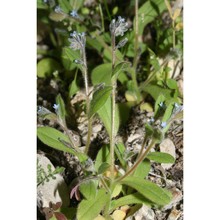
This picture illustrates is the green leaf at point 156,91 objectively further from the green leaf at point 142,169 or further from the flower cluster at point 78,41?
the flower cluster at point 78,41

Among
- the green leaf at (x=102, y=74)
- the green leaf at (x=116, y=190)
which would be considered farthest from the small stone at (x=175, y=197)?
the green leaf at (x=102, y=74)

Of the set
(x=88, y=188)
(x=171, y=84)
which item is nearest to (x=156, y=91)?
(x=171, y=84)

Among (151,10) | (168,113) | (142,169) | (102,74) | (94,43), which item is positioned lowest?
(142,169)

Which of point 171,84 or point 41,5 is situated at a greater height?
point 41,5

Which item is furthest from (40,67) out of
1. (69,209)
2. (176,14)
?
(69,209)

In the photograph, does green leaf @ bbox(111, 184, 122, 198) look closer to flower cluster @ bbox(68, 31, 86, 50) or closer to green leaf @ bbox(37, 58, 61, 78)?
flower cluster @ bbox(68, 31, 86, 50)

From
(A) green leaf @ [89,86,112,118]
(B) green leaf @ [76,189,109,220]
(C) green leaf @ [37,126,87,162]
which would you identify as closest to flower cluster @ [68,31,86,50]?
(A) green leaf @ [89,86,112,118]

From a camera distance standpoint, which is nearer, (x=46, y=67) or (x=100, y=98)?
(x=100, y=98)

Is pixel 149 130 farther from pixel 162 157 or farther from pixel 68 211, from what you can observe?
pixel 68 211
